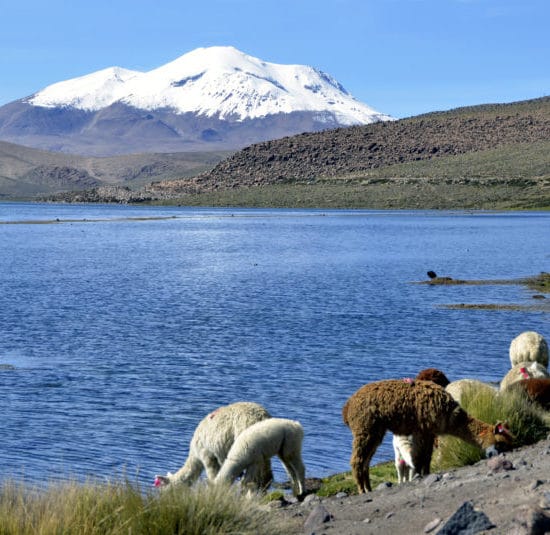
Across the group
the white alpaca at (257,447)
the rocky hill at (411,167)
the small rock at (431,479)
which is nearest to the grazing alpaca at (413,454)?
the small rock at (431,479)

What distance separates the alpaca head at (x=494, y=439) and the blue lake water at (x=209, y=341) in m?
3.40

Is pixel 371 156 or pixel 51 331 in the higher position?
pixel 371 156

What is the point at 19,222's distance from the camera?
13162 centimetres

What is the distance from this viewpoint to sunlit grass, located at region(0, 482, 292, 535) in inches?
293

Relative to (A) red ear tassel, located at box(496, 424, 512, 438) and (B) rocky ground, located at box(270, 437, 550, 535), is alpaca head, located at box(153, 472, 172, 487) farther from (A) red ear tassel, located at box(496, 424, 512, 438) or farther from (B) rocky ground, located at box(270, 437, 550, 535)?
(A) red ear tassel, located at box(496, 424, 512, 438)

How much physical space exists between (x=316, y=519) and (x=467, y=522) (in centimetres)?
184

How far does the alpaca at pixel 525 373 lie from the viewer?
49.3 ft

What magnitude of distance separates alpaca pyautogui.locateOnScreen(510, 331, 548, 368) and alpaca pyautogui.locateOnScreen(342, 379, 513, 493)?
20.9 ft

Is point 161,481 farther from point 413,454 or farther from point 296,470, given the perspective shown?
point 413,454

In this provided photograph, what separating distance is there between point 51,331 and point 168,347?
4.90 m

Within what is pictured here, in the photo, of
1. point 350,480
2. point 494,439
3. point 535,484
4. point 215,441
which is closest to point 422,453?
point 494,439

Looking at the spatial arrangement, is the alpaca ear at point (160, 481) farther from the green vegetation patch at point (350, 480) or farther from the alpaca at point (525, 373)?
the alpaca at point (525, 373)

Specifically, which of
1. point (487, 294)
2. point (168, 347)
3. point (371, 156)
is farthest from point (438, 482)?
point (371, 156)

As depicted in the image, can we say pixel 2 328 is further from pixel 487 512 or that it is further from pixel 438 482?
pixel 487 512
